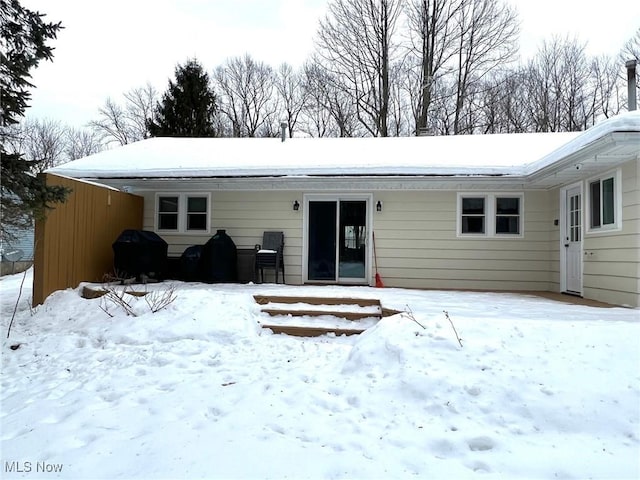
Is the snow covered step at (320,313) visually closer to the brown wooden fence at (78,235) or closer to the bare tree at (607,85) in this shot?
the brown wooden fence at (78,235)

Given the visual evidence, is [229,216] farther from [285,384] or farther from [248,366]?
[285,384]

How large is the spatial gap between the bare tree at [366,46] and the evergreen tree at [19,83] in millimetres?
14659

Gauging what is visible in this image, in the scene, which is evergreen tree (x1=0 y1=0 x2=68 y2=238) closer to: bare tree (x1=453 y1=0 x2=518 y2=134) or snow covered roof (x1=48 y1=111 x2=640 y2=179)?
snow covered roof (x1=48 y1=111 x2=640 y2=179)

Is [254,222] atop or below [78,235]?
atop

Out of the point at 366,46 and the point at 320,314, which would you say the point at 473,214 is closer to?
the point at 320,314

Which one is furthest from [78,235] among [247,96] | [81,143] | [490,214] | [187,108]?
[81,143]

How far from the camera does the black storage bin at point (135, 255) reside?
693 cm

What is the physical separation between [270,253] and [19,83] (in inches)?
177

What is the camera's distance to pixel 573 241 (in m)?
6.79

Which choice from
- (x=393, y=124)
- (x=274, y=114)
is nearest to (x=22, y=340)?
(x=393, y=124)

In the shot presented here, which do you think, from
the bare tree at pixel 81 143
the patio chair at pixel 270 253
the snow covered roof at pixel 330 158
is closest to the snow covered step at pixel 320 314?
the patio chair at pixel 270 253

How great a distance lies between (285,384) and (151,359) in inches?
60.2

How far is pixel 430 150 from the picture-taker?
8.46m

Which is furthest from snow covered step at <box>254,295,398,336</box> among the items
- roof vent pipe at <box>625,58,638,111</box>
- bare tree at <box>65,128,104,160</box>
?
bare tree at <box>65,128,104,160</box>
